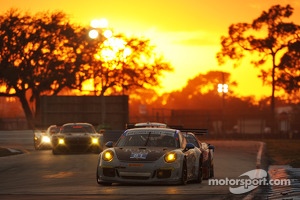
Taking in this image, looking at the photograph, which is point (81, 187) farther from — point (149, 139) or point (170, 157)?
point (149, 139)

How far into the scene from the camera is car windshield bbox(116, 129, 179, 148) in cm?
2173

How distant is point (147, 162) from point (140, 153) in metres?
0.35

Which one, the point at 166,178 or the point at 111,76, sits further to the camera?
the point at 111,76

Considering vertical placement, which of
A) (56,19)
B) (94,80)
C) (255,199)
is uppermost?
(56,19)

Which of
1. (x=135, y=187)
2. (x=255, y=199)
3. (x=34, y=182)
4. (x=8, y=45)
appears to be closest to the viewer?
(x=255, y=199)

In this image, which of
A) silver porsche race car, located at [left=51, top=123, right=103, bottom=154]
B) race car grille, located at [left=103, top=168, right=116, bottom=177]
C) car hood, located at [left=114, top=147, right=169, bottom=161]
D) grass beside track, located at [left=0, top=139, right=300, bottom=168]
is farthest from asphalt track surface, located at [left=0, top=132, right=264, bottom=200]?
silver porsche race car, located at [left=51, top=123, right=103, bottom=154]

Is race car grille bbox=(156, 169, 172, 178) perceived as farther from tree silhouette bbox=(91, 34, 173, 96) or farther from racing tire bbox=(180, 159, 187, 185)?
tree silhouette bbox=(91, 34, 173, 96)

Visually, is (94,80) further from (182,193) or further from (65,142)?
(182,193)

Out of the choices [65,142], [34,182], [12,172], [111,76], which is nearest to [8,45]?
[111,76]

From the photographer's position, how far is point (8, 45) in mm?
83938

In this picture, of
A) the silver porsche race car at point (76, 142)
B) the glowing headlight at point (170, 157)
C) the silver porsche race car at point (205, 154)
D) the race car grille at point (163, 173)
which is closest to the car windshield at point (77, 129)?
the silver porsche race car at point (76, 142)

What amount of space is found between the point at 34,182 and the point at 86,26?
224 feet

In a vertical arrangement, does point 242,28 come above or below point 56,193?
above

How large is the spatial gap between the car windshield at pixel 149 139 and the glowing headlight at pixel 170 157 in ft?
2.46
